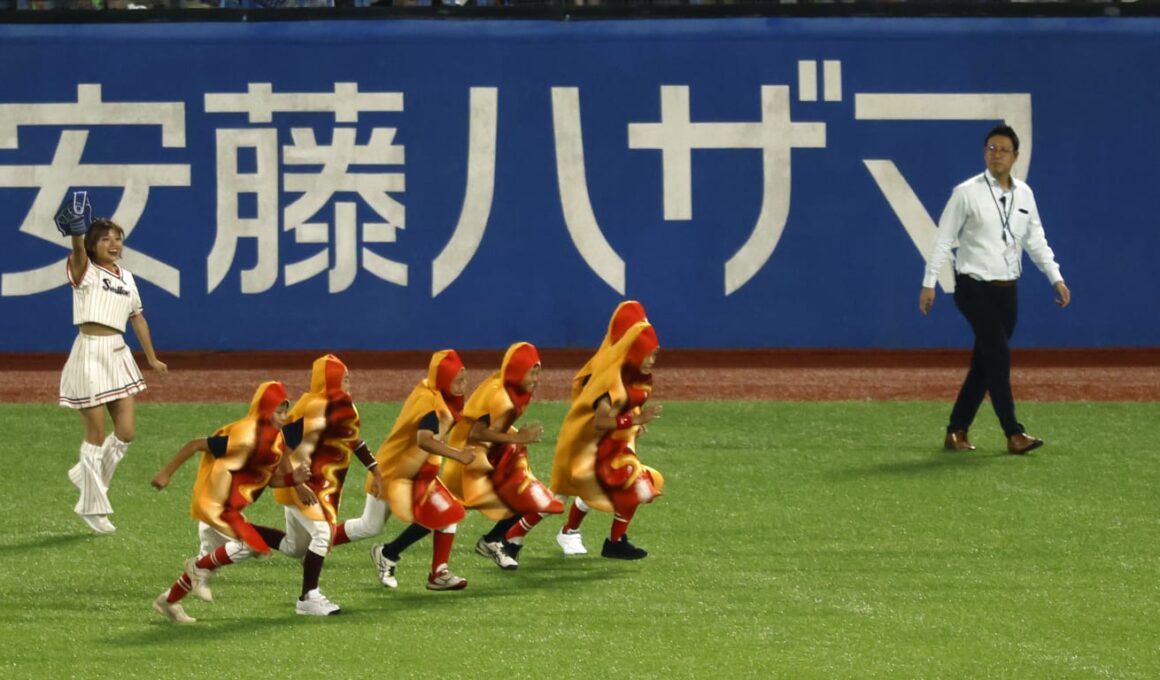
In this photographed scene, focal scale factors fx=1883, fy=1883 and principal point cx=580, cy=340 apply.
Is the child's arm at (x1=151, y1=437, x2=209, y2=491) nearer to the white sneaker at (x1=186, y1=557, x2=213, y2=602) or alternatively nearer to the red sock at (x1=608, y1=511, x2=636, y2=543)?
the white sneaker at (x1=186, y1=557, x2=213, y2=602)

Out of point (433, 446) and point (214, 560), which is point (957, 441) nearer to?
point (433, 446)

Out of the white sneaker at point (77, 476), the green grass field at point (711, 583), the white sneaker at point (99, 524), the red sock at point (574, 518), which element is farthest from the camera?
the white sneaker at point (77, 476)

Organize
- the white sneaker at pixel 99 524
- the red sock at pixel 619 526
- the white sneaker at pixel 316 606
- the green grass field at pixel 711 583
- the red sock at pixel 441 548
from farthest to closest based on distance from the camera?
the white sneaker at pixel 99 524 → the red sock at pixel 619 526 → the red sock at pixel 441 548 → the white sneaker at pixel 316 606 → the green grass field at pixel 711 583

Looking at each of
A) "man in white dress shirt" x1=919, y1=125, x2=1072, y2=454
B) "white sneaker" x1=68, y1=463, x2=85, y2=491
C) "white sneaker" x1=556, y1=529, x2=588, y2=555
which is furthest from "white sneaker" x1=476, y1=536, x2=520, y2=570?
"man in white dress shirt" x1=919, y1=125, x2=1072, y2=454

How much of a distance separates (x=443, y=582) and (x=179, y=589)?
48.8 inches

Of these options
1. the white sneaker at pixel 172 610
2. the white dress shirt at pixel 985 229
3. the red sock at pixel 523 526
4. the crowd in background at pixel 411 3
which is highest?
the crowd in background at pixel 411 3

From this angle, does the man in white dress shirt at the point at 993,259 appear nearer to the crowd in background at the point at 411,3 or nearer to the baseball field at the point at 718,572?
the baseball field at the point at 718,572

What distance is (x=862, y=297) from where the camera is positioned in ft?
57.9

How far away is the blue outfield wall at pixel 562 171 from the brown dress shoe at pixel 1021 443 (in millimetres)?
5584

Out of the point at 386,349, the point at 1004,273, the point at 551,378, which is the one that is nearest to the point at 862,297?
the point at 551,378

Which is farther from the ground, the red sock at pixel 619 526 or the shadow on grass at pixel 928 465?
the red sock at pixel 619 526

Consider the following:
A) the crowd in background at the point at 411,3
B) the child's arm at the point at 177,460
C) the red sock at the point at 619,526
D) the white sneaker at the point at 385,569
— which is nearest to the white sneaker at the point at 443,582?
the white sneaker at the point at 385,569

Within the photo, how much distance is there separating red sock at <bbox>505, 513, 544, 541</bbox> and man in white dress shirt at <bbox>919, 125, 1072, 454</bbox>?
158 inches

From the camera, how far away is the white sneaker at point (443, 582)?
835cm
